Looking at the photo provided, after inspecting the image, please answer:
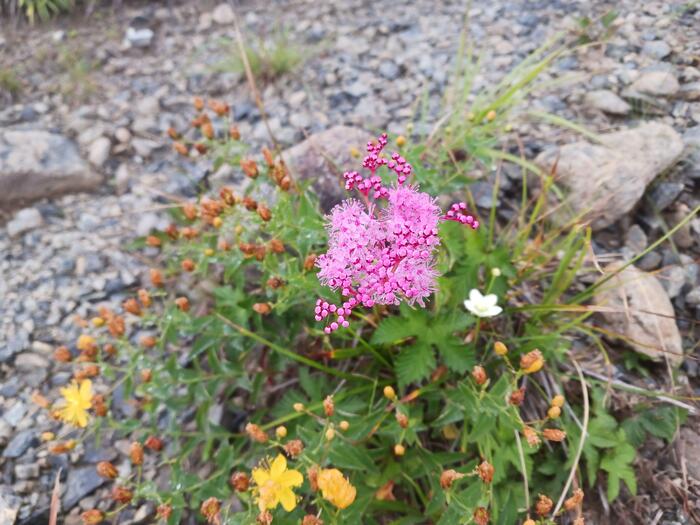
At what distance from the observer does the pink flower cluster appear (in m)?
1.23

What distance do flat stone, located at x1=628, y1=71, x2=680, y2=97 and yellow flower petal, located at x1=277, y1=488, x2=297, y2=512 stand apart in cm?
221

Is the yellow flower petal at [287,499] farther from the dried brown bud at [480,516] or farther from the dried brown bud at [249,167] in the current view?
the dried brown bud at [249,167]

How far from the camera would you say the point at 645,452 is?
1.88 m

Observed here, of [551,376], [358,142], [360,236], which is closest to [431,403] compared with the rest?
[551,376]

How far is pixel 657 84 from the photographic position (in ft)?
8.28

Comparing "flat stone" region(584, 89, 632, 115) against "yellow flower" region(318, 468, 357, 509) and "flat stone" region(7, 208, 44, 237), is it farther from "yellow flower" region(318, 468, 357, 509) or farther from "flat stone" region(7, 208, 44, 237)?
"flat stone" region(7, 208, 44, 237)

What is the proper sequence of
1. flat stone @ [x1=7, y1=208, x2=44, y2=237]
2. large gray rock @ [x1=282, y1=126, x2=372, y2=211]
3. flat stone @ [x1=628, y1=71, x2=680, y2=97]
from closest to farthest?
large gray rock @ [x1=282, y1=126, x2=372, y2=211], flat stone @ [x1=628, y1=71, x2=680, y2=97], flat stone @ [x1=7, y1=208, x2=44, y2=237]

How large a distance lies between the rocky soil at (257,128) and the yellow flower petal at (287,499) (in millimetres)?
774

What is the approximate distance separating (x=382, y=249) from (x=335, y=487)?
595mm

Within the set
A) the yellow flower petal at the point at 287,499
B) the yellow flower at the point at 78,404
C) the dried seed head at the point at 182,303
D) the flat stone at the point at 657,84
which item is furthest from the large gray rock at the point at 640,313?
the yellow flower at the point at 78,404

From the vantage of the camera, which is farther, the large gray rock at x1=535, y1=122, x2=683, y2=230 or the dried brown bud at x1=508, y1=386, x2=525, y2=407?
the large gray rock at x1=535, y1=122, x2=683, y2=230

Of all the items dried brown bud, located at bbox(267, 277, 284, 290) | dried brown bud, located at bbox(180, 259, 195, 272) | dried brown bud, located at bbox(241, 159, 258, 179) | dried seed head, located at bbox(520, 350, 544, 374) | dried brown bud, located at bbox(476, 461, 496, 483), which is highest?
dried brown bud, located at bbox(241, 159, 258, 179)

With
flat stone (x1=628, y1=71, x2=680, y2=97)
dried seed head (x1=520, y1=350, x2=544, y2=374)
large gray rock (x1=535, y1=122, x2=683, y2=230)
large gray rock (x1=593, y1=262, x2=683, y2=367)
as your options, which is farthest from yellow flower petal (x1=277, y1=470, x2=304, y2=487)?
flat stone (x1=628, y1=71, x2=680, y2=97)

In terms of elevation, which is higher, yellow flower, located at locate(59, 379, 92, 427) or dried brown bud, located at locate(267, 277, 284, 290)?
dried brown bud, located at locate(267, 277, 284, 290)
